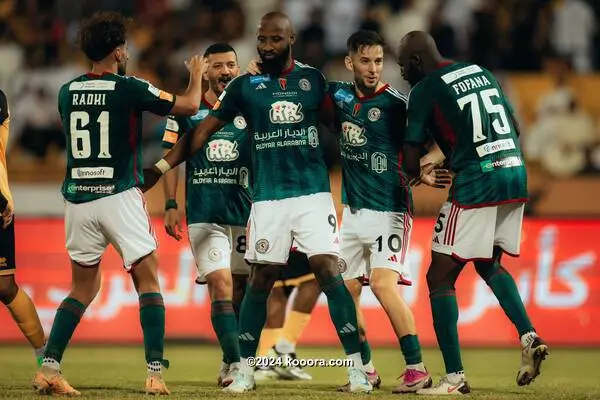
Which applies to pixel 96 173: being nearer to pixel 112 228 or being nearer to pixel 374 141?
pixel 112 228

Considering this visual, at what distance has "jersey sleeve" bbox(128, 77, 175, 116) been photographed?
8.12 m

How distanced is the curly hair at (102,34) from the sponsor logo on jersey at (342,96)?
1.57 m

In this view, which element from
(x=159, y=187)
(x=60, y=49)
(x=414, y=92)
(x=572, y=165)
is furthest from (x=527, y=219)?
(x=60, y=49)

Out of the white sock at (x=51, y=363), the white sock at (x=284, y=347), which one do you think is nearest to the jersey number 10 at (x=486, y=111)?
the white sock at (x=284, y=347)

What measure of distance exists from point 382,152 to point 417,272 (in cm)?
468

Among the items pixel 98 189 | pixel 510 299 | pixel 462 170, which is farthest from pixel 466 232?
pixel 98 189

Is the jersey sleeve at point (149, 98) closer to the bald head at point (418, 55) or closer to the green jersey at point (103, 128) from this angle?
the green jersey at point (103, 128)

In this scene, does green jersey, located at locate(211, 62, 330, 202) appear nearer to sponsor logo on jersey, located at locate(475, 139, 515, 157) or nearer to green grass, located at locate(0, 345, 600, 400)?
sponsor logo on jersey, located at locate(475, 139, 515, 157)

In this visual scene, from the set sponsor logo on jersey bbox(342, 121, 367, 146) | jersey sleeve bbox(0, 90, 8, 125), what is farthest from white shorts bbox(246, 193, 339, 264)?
jersey sleeve bbox(0, 90, 8, 125)

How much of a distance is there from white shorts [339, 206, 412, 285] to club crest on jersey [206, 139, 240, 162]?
1060 millimetres

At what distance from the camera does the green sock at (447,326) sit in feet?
26.9

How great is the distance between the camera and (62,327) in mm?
8188

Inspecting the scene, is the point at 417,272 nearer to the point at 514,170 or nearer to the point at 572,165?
the point at 572,165

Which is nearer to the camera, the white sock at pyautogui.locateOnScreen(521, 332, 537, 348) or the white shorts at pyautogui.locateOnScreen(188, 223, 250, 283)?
the white sock at pyautogui.locateOnScreen(521, 332, 537, 348)
